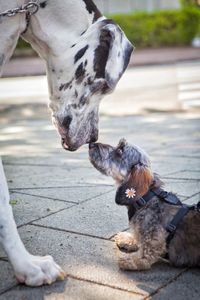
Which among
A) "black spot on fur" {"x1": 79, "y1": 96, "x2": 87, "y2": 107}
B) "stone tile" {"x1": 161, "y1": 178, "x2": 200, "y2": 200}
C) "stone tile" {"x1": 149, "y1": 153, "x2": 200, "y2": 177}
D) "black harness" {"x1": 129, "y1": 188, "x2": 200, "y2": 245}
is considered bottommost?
"stone tile" {"x1": 149, "y1": 153, "x2": 200, "y2": 177}

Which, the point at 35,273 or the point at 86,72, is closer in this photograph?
the point at 35,273

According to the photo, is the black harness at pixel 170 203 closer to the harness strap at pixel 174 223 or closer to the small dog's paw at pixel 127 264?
the harness strap at pixel 174 223

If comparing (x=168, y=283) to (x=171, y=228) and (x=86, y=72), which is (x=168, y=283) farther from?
(x=86, y=72)

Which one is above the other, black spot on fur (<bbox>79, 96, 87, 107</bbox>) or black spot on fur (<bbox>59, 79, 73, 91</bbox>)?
black spot on fur (<bbox>59, 79, 73, 91</bbox>)

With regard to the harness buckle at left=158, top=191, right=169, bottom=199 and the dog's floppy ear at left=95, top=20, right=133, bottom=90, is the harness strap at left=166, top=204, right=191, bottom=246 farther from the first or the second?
the dog's floppy ear at left=95, top=20, right=133, bottom=90

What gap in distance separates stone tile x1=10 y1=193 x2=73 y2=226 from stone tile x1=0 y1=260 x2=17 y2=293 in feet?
2.77

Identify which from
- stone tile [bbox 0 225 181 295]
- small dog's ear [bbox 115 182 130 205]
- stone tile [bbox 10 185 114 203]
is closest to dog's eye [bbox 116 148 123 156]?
small dog's ear [bbox 115 182 130 205]

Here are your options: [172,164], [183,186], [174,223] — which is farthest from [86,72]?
[172,164]

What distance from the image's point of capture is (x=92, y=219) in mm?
4680

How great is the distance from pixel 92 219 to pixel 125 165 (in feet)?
2.04

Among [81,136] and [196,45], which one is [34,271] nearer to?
[81,136]

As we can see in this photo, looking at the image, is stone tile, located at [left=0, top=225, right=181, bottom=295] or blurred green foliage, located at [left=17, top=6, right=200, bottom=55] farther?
blurred green foliage, located at [left=17, top=6, right=200, bottom=55]

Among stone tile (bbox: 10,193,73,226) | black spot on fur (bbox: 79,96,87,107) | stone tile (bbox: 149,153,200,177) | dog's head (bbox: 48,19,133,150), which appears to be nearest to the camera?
dog's head (bbox: 48,19,133,150)

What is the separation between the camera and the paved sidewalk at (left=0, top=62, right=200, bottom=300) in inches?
135
